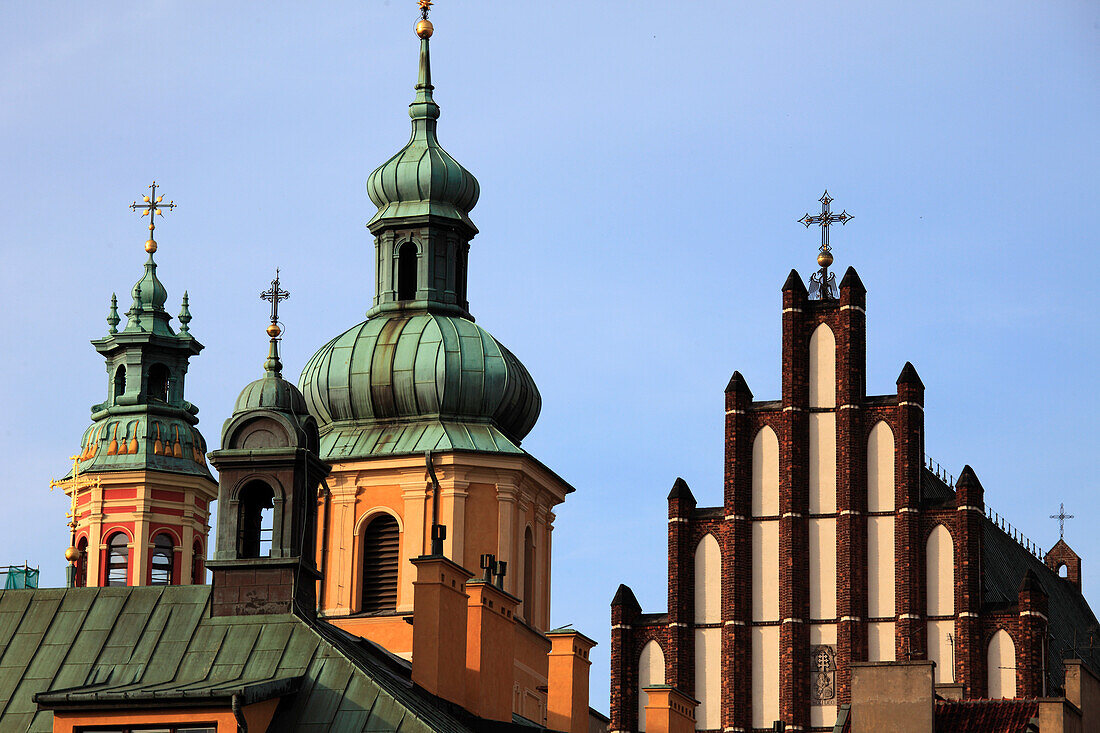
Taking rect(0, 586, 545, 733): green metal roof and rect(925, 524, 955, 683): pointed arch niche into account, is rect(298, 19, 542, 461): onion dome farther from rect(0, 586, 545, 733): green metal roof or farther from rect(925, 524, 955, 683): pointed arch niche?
rect(0, 586, 545, 733): green metal roof

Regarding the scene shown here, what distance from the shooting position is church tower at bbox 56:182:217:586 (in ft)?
234

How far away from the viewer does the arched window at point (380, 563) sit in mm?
57969

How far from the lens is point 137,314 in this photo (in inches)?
2940

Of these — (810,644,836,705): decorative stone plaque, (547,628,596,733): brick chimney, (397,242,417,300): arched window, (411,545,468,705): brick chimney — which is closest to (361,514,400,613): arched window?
(397,242,417,300): arched window

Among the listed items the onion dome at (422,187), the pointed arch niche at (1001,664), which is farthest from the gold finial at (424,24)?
the pointed arch niche at (1001,664)

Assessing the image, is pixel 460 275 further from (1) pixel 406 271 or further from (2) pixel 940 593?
(2) pixel 940 593

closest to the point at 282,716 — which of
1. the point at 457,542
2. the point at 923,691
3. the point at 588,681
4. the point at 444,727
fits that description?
the point at 444,727

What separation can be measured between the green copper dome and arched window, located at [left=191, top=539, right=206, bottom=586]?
482 inches

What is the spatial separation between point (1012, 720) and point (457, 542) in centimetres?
Answer: 1908

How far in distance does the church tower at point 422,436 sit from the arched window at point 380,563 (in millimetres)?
21

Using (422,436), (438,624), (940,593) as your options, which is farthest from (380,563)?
(438,624)

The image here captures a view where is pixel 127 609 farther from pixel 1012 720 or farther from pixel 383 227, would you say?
pixel 383 227

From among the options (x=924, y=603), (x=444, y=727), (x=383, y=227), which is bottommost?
(x=444, y=727)

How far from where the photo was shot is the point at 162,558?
71688 mm
